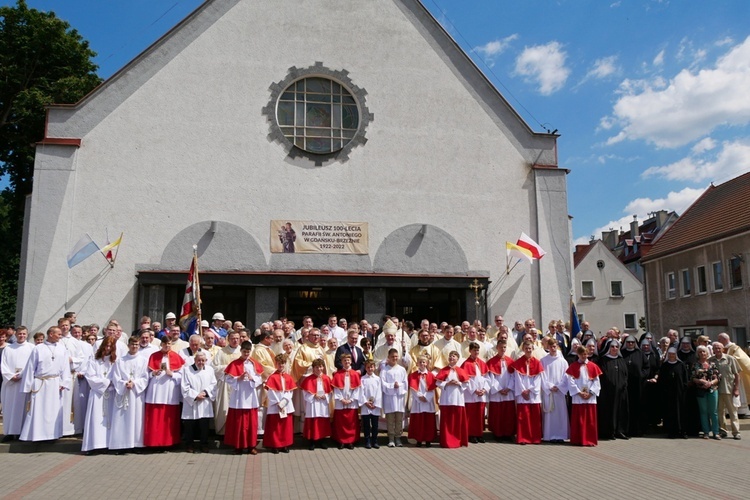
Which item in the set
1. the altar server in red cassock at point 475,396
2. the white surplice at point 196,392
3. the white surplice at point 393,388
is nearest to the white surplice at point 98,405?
the white surplice at point 196,392

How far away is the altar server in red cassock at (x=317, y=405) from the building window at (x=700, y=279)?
25.9 metres

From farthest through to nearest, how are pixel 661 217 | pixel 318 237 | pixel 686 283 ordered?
pixel 661 217
pixel 686 283
pixel 318 237

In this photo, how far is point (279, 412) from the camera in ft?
36.7

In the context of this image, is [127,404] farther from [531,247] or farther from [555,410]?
[531,247]

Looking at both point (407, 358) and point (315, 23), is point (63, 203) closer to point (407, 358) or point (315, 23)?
point (315, 23)

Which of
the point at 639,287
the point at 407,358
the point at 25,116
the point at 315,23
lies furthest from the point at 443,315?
the point at 639,287

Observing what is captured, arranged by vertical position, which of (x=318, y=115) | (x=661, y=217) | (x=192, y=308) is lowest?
(x=192, y=308)

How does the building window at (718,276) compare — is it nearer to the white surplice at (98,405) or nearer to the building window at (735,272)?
the building window at (735,272)

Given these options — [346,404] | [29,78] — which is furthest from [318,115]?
[29,78]

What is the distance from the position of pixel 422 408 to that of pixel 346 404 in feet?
4.51

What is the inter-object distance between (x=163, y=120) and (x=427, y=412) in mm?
11954

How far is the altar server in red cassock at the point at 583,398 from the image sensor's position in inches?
472

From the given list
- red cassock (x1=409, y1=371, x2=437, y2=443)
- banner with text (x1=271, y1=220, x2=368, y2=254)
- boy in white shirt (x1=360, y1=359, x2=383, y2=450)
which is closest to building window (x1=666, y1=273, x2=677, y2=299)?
banner with text (x1=271, y1=220, x2=368, y2=254)

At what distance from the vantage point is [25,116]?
86.0 feet
